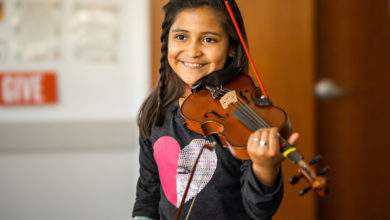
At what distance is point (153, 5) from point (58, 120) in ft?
2.50

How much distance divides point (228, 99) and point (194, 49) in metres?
0.11

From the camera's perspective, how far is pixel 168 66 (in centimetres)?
109

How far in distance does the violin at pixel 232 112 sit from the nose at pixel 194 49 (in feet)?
0.16

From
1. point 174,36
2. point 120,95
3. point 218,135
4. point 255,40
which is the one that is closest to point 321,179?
point 218,135

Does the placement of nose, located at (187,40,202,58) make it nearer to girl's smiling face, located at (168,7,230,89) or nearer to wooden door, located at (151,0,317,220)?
girl's smiling face, located at (168,7,230,89)

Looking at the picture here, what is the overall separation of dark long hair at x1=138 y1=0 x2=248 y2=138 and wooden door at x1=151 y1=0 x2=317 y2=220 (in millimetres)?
612

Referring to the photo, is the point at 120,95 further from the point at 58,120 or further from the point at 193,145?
the point at 193,145

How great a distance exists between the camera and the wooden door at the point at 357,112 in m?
1.90

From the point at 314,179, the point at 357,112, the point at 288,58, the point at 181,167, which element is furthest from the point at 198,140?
the point at 357,112

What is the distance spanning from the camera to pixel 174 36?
99 cm

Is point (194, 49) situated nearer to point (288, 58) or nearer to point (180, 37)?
point (180, 37)

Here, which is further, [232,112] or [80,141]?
[80,141]

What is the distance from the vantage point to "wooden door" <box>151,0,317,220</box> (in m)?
1.71

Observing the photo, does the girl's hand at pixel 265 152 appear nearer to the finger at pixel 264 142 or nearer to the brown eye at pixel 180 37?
the finger at pixel 264 142
